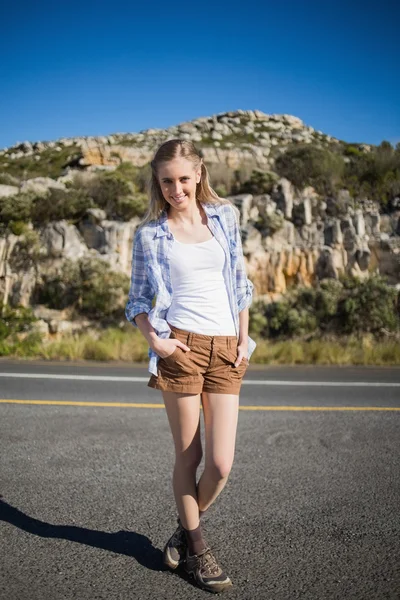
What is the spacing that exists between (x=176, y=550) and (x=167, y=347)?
3.83ft

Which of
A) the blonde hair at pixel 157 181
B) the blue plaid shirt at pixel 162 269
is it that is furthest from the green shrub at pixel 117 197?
the blue plaid shirt at pixel 162 269

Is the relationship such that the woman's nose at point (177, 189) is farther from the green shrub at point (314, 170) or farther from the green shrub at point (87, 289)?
the green shrub at point (314, 170)

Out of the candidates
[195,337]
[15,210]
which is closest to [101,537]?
[195,337]

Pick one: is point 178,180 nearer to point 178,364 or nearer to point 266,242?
point 178,364

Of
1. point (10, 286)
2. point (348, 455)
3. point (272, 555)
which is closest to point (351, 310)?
point (10, 286)

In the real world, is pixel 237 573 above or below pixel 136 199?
below

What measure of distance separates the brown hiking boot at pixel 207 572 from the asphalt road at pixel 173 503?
61 millimetres

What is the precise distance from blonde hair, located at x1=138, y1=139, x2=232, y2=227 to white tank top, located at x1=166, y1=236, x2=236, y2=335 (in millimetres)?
240

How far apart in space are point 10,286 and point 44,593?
1865 cm

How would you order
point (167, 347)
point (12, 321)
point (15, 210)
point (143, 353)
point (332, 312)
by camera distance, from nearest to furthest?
point (167, 347) → point (143, 353) → point (12, 321) → point (332, 312) → point (15, 210)

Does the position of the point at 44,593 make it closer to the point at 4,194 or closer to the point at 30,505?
the point at 30,505

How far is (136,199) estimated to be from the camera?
23.4 metres

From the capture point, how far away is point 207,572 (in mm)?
2521

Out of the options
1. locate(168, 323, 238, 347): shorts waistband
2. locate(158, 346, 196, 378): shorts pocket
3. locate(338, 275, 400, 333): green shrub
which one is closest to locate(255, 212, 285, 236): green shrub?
locate(338, 275, 400, 333): green shrub
